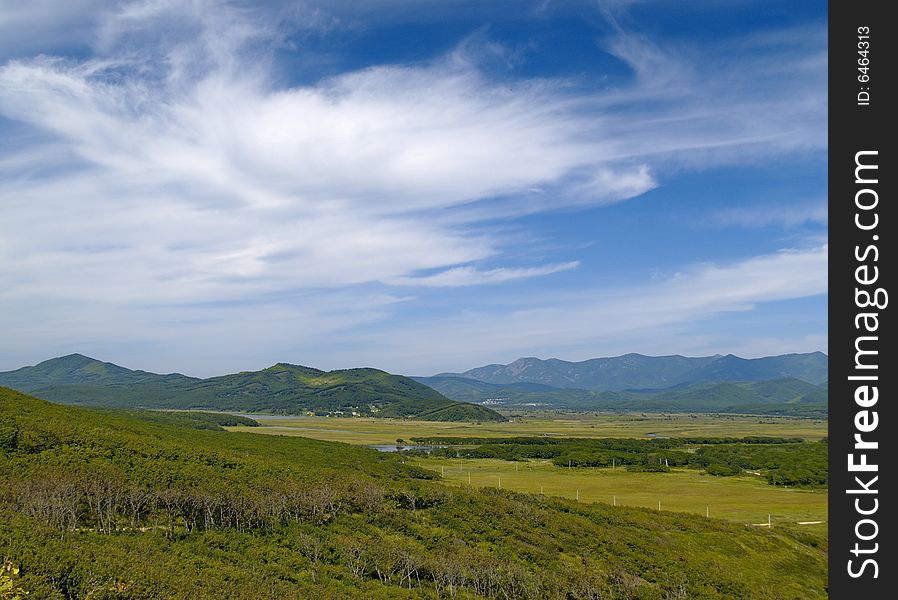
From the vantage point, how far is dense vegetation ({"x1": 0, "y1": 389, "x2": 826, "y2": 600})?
131 feet

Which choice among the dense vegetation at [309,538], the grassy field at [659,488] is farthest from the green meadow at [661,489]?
the dense vegetation at [309,538]

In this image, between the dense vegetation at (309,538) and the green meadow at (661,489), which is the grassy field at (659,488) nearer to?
the green meadow at (661,489)

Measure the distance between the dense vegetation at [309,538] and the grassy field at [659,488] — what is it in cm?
2586

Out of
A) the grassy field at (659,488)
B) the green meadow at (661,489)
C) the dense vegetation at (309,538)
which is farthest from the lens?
the grassy field at (659,488)

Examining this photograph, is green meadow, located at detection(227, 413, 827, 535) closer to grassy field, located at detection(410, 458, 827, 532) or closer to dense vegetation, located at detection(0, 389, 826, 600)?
grassy field, located at detection(410, 458, 827, 532)

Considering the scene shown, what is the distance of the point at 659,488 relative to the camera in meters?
137

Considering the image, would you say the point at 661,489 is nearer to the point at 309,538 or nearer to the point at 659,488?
the point at 659,488

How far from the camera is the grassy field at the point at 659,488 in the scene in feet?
359

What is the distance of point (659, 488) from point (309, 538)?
103 meters

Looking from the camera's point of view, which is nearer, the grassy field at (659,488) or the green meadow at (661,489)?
the green meadow at (661,489)
